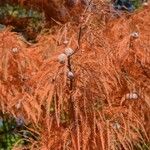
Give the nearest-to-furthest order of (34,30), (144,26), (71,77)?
(71,77) → (144,26) → (34,30)

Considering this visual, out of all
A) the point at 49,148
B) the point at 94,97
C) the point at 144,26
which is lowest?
the point at 49,148

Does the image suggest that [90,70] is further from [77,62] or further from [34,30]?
[34,30]

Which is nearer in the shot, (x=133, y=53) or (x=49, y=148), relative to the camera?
(x=49, y=148)

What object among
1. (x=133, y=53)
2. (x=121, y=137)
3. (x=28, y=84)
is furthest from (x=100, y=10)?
(x=121, y=137)

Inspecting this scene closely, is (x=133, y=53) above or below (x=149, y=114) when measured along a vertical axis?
above

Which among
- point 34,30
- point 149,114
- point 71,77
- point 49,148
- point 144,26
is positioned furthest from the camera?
point 34,30

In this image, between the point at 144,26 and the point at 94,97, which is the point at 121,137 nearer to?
the point at 94,97

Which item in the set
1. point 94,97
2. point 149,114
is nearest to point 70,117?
point 94,97
